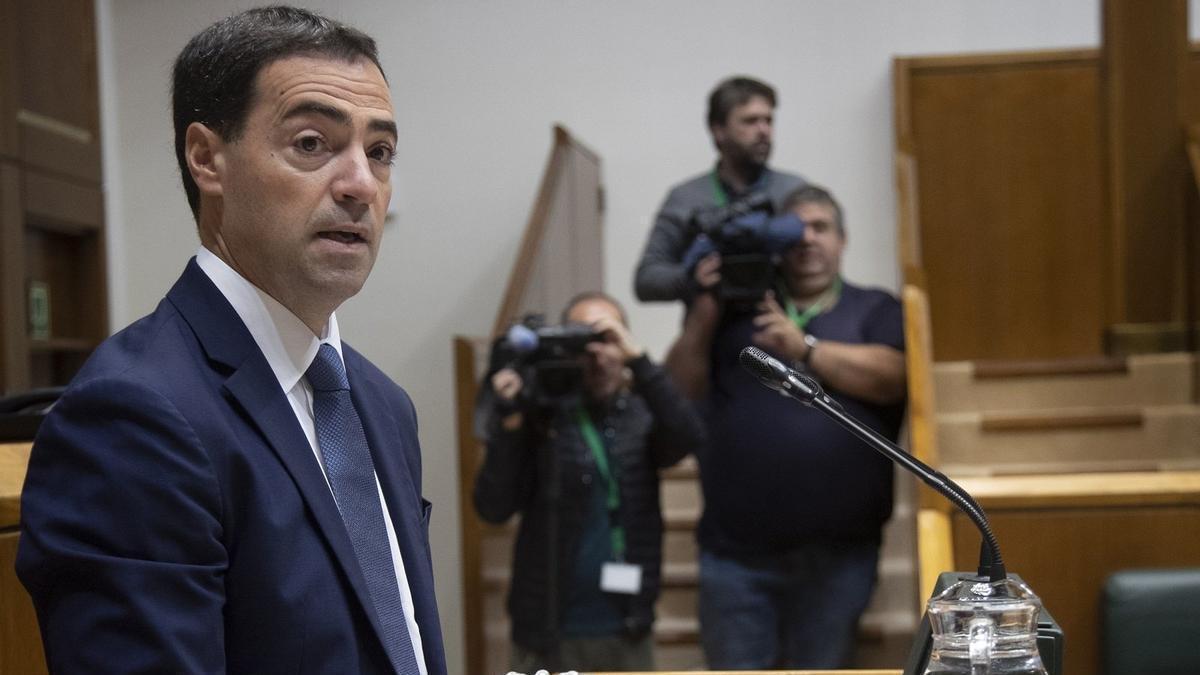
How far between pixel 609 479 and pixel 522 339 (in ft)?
1.29

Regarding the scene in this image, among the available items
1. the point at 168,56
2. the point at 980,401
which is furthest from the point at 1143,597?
the point at 168,56

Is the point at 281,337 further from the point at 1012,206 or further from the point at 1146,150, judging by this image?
the point at 1012,206

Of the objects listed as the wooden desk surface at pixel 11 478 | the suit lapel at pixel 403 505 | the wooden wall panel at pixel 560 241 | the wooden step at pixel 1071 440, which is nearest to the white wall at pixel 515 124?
the wooden wall panel at pixel 560 241

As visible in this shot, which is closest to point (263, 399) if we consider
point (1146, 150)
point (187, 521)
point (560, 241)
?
point (187, 521)

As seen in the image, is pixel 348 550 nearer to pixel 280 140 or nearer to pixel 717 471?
pixel 280 140

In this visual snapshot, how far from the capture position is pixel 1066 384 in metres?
4.24

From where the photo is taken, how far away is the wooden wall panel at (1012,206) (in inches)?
214

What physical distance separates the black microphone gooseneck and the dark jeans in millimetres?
1793

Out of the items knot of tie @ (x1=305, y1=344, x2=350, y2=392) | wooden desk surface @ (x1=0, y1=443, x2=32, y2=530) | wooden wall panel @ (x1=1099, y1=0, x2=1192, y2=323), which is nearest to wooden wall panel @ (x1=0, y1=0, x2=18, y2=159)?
wooden desk surface @ (x1=0, y1=443, x2=32, y2=530)

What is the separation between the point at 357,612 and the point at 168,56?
214 inches

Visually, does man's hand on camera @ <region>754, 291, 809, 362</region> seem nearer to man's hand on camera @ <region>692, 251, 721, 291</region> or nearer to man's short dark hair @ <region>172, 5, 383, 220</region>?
man's hand on camera @ <region>692, 251, 721, 291</region>

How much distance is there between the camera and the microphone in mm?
1172

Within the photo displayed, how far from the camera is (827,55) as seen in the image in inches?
227

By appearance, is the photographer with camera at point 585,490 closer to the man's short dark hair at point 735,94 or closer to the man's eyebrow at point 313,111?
the man's short dark hair at point 735,94
